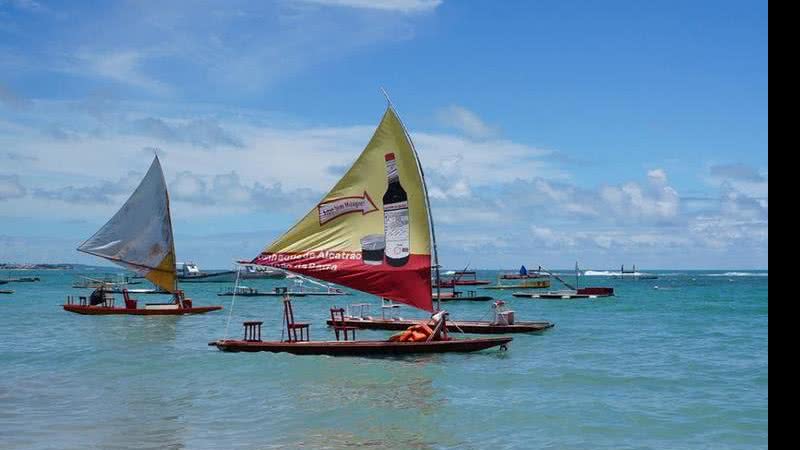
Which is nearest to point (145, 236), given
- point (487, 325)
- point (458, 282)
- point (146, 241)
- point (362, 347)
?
point (146, 241)

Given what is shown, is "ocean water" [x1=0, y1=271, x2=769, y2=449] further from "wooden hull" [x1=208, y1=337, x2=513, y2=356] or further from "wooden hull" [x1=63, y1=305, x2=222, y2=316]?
"wooden hull" [x1=63, y1=305, x2=222, y2=316]

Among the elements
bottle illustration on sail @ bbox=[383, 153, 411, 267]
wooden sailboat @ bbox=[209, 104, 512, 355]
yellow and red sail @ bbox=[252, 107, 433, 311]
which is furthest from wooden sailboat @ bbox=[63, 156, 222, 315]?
bottle illustration on sail @ bbox=[383, 153, 411, 267]

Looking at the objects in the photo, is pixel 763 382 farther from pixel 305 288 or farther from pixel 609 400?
pixel 305 288

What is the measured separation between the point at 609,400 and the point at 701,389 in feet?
13.9

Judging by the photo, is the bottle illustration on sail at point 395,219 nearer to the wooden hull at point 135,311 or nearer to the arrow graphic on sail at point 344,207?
the arrow graphic on sail at point 344,207

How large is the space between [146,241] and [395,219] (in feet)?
97.8

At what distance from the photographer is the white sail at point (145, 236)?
51.1 meters

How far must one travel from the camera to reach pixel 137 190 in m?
51.7

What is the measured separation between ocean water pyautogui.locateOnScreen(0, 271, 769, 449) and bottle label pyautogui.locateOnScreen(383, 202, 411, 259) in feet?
12.3

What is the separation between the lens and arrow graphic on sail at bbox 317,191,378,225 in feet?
88.3

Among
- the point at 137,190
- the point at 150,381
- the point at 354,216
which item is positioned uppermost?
the point at 137,190

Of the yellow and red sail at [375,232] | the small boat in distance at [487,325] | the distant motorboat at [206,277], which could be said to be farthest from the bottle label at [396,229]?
the distant motorboat at [206,277]
